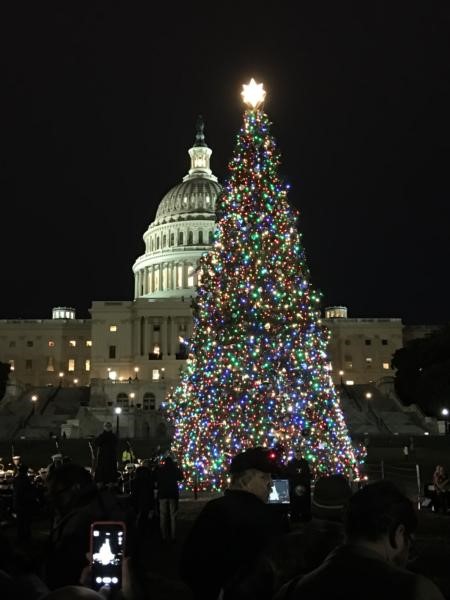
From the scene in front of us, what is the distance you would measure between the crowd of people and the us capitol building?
8558 cm

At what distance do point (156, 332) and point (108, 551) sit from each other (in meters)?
104

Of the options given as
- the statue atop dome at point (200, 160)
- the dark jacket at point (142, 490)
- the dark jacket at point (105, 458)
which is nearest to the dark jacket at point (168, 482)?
the dark jacket at point (142, 490)

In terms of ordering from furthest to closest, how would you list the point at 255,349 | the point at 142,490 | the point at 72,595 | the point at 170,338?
the point at 170,338, the point at 255,349, the point at 142,490, the point at 72,595

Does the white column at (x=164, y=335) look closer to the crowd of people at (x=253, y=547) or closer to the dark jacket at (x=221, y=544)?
the crowd of people at (x=253, y=547)

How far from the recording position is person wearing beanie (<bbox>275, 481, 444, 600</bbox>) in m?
3.60

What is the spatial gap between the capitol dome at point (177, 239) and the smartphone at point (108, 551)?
109m

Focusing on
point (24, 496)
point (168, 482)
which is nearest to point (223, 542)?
point (24, 496)

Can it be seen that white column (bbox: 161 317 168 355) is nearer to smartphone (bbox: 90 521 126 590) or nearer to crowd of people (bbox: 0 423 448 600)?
crowd of people (bbox: 0 423 448 600)

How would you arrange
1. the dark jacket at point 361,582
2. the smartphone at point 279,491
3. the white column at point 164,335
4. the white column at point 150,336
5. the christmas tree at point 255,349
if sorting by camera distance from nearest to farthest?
the dark jacket at point 361,582, the smartphone at point 279,491, the christmas tree at point 255,349, the white column at point 164,335, the white column at point 150,336

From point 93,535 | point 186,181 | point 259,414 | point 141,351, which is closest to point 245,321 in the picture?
point 259,414

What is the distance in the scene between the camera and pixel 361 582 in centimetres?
365

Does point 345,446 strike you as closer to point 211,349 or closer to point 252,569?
point 211,349

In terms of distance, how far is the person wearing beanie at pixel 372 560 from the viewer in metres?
3.60

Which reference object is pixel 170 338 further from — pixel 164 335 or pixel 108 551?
pixel 108 551
